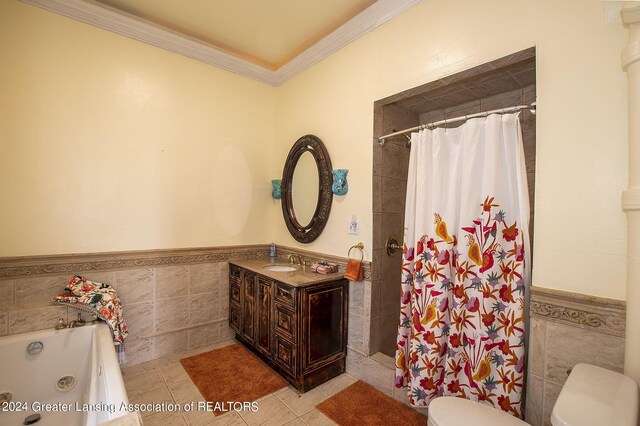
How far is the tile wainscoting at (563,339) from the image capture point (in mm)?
1209

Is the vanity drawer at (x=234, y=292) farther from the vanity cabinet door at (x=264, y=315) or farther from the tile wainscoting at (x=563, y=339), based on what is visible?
the tile wainscoting at (x=563, y=339)

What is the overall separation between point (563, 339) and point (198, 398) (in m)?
2.20

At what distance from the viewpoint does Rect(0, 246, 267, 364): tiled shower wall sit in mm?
1996

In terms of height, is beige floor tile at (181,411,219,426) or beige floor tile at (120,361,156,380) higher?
beige floor tile at (120,361,156,380)

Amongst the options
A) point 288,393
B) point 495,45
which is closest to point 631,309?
point 495,45

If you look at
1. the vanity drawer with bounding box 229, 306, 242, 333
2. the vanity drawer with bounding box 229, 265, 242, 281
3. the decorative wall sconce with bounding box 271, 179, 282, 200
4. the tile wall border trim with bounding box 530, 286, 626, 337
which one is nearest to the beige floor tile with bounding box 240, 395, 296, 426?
the vanity drawer with bounding box 229, 306, 242, 333

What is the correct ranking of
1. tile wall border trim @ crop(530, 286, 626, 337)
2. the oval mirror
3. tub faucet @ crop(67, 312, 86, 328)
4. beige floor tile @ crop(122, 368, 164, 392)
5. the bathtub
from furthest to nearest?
the oval mirror
beige floor tile @ crop(122, 368, 164, 392)
tub faucet @ crop(67, 312, 86, 328)
the bathtub
tile wall border trim @ crop(530, 286, 626, 337)

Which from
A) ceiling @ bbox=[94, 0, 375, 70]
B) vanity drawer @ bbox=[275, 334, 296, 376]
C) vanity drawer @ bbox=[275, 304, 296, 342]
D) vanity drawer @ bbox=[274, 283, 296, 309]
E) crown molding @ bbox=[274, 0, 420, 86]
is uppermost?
ceiling @ bbox=[94, 0, 375, 70]

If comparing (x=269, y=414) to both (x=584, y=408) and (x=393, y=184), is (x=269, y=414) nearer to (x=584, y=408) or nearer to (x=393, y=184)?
(x=584, y=408)

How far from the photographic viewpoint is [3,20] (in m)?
1.96

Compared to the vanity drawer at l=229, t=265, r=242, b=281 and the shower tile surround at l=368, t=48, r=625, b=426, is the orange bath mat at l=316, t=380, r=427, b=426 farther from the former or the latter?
the vanity drawer at l=229, t=265, r=242, b=281

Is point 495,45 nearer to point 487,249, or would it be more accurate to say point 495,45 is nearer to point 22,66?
point 487,249

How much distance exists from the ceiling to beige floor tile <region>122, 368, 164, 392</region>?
289 centimetres

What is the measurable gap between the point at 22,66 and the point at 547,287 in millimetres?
3534
